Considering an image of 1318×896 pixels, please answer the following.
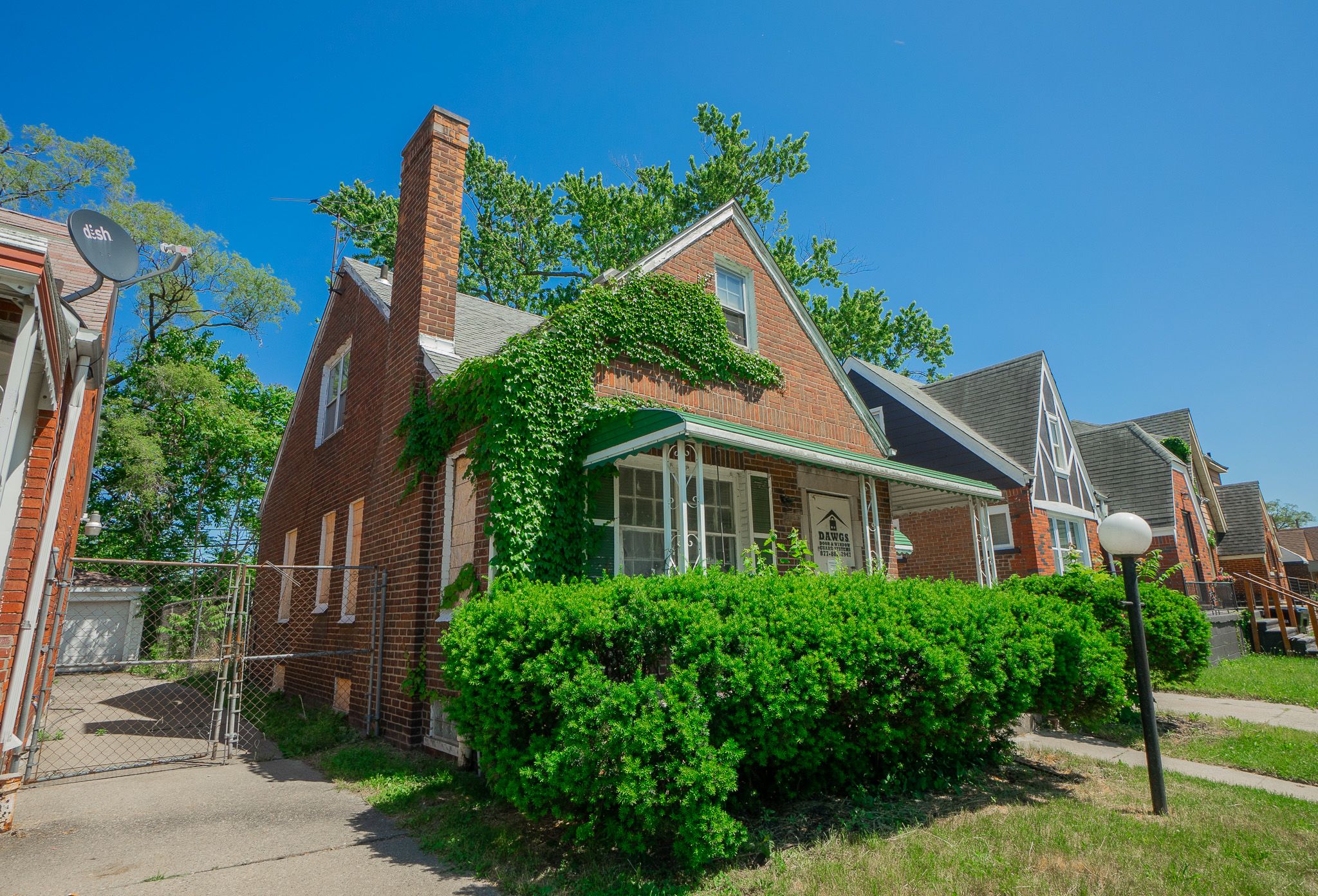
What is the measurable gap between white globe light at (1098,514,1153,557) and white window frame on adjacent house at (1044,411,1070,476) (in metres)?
13.6

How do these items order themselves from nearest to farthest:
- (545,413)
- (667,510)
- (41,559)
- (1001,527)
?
(41,559) < (667,510) < (545,413) < (1001,527)

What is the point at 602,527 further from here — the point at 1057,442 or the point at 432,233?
the point at 1057,442

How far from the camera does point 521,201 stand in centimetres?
2823

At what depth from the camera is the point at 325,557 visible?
11.9 m

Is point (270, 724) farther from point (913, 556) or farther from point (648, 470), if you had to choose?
point (913, 556)

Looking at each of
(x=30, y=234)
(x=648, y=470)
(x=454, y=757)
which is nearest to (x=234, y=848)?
(x=454, y=757)

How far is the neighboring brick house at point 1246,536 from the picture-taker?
31000 mm

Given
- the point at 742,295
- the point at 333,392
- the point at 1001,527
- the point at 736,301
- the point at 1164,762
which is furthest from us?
the point at 1001,527

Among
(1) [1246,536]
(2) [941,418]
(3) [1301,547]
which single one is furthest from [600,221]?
(3) [1301,547]

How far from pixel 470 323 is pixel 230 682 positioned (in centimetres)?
592

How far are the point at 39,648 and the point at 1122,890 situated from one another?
27.8 feet

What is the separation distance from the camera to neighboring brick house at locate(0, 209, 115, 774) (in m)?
4.51

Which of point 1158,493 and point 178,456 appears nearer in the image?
point 1158,493

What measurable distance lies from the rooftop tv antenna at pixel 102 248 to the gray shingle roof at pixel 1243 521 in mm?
38434
